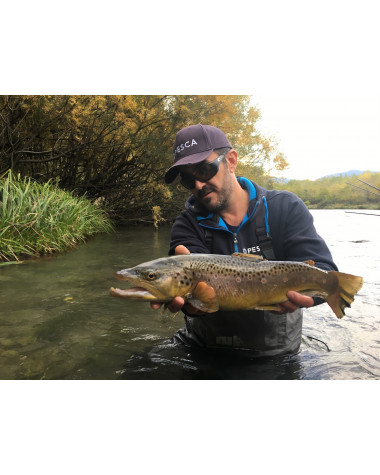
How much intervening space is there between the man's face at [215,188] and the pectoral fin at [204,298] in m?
0.84

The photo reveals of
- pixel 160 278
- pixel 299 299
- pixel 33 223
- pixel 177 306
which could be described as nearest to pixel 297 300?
pixel 299 299

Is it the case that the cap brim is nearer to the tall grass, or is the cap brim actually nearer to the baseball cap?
the baseball cap

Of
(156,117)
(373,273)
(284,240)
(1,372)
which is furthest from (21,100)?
(373,273)

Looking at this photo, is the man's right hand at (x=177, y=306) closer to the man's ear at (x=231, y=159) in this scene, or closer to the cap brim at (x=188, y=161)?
the cap brim at (x=188, y=161)

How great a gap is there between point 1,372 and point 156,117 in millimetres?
9851

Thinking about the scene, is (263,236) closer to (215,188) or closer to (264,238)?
(264,238)

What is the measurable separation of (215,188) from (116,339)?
196 centimetres

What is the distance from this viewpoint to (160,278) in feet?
7.48

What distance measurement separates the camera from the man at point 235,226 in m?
2.87

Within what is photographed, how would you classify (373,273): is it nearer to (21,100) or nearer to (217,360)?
(217,360)

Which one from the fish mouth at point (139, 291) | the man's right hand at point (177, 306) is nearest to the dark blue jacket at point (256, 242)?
the man's right hand at point (177, 306)

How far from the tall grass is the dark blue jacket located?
460cm

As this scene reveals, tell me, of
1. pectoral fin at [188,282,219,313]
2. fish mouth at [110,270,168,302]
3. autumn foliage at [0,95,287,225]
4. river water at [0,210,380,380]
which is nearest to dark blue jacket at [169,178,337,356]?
river water at [0,210,380,380]

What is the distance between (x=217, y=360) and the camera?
322cm
